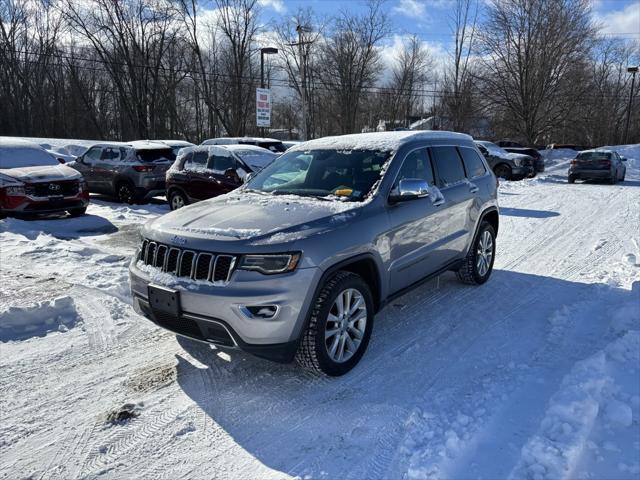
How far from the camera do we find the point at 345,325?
3.61 m

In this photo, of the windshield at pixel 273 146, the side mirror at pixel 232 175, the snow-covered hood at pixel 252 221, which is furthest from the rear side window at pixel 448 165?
the windshield at pixel 273 146

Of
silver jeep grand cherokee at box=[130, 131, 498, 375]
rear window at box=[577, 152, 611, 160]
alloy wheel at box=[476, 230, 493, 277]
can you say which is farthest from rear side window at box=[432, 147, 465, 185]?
rear window at box=[577, 152, 611, 160]

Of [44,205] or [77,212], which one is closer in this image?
[44,205]

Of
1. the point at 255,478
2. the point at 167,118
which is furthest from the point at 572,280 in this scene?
the point at 167,118

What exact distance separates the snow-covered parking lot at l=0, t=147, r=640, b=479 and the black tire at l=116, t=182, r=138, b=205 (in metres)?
7.03

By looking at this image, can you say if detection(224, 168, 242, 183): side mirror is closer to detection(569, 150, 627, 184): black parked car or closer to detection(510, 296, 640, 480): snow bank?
detection(510, 296, 640, 480): snow bank

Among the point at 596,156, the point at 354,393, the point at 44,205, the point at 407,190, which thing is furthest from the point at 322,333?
the point at 596,156

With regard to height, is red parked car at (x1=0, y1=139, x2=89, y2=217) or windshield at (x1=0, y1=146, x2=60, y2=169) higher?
windshield at (x1=0, y1=146, x2=60, y2=169)

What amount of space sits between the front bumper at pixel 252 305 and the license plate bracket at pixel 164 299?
0.13ft

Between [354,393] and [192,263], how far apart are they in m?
1.47

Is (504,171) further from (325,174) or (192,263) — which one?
(192,263)

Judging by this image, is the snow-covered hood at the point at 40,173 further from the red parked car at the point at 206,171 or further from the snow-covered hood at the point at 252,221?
the snow-covered hood at the point at 252,221

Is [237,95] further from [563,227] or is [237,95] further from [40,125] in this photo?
[563,227]

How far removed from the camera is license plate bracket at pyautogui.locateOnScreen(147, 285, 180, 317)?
333cm
